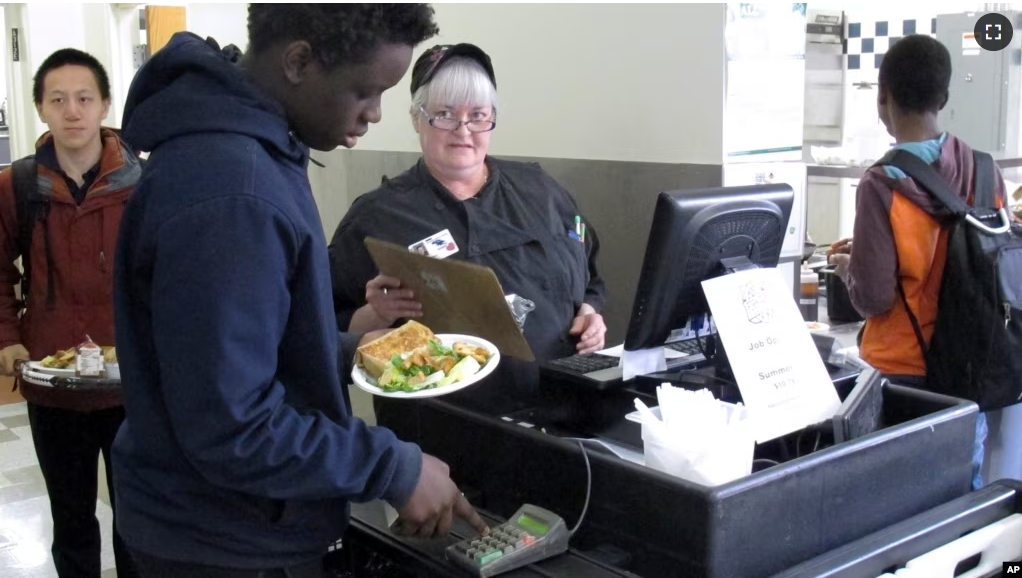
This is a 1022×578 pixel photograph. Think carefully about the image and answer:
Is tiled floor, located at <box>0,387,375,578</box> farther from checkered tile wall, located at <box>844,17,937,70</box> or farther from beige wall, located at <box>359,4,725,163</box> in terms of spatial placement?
checkered tile wall, located at <box>844,17,937,70</box>

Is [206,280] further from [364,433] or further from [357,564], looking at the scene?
[357,564]

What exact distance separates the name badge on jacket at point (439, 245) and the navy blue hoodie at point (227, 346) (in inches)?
29.0

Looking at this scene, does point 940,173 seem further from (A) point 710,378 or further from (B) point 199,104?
(B) point 199,104

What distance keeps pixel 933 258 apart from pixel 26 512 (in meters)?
3.10

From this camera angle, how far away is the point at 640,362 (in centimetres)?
143

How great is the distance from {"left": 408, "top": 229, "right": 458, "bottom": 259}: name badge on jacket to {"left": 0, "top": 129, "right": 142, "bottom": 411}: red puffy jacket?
912mm

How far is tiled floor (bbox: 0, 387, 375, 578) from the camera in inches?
121

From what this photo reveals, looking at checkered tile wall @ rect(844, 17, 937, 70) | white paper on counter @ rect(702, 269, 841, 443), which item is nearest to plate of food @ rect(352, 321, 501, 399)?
white paper on counter @ rect(702, 269, 841, 443)

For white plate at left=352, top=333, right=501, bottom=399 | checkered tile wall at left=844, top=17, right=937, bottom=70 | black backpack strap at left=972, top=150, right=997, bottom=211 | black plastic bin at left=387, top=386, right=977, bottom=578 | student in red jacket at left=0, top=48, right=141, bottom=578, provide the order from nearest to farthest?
black plastic bin at left=387, top=386, right=977, bottom=578, white plate at left=352, top=333, right=501, bottom=399, black backpack strap at left=972, top=150, right=997, bottom=211, student in red jacket at left=0, top=48, right=141, bottom=578, checkered tile wall at left=844, top=17, right=937, bottom=70

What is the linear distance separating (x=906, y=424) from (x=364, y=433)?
27.6 inches

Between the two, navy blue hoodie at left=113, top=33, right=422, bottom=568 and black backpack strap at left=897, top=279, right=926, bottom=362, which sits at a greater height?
navy blue hoodie at left=113, top=33, right=422, bottom=568

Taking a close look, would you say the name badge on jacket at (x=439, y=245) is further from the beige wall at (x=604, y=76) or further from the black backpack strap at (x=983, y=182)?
the black backpack strap at (x=983, y=182)

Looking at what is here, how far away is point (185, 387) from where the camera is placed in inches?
37.7

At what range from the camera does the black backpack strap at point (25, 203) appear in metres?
2.38
